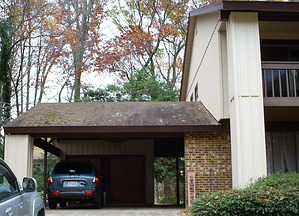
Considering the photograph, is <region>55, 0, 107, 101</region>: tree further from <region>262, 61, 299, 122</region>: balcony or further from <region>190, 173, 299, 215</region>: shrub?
<region>190, 173, 299, 215</region>: shrub

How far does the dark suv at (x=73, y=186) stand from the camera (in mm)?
10656

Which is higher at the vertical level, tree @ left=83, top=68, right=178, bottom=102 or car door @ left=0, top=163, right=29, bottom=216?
tree @ left=83, top=68, right=178, bottom=102

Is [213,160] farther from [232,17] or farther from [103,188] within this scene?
[103,188]

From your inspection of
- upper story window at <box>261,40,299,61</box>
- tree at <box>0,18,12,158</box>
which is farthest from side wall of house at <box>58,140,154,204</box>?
upper story window at <box>261,40,299,61</box>

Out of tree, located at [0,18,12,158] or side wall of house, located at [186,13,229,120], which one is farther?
tree, located at [0,18,12,158]

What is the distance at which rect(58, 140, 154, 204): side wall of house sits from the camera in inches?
A: 594

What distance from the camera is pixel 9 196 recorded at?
413 cm

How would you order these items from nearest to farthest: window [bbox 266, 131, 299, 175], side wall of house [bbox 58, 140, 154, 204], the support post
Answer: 1. the support post
2. window [bbox 266, 131, 299, 175]
3. side wall of house [bbox 58, 140, 154, 204]

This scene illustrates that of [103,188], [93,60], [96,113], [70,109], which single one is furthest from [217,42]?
[93,60]

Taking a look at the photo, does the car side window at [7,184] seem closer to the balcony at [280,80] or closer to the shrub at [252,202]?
the shrub at [252,202]

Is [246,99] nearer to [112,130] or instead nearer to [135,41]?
[112,130]

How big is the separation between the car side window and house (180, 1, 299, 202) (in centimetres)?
558

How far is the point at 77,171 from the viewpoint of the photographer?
10945 mm

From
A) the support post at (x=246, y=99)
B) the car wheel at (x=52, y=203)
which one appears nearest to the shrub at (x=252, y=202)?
the support post at (x=246, y=99)
